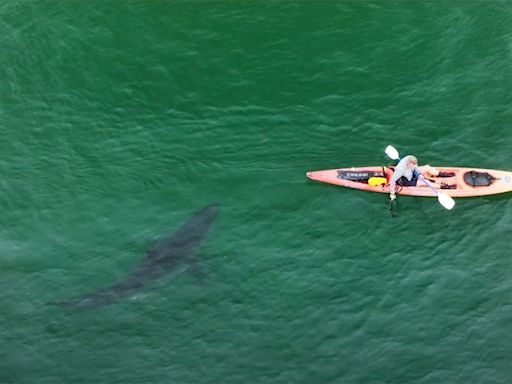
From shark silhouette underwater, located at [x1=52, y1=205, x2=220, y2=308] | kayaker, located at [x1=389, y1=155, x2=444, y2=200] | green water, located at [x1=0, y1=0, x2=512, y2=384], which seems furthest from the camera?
kayaker, located at [x1=389, y1=155, x2=444, y2=200]

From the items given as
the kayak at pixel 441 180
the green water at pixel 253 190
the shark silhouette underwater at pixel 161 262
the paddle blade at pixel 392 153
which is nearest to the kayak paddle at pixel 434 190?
the paddle blade at pixel 392 153

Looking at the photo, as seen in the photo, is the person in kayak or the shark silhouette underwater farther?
the person in kayak

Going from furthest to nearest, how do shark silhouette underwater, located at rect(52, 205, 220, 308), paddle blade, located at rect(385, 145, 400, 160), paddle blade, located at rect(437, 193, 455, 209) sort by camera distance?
1. paddle blade, located at rect(385, 145, 400, 160)
2. paddle blade, located at rect(437, 193, 455, 209)
3. shark silhouette underwater, located at rect(52, 205, 220, 308)

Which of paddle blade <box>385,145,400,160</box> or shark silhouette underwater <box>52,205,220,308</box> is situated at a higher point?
paddle blade <box>385,145,400,160</box>

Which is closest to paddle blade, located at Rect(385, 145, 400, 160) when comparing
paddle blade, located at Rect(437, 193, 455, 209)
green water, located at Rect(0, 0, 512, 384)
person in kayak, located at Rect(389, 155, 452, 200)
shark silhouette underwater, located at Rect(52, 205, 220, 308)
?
person in kayak, located at Rect(389, 155, 452, 200)

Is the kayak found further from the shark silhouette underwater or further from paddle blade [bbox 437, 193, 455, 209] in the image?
the shark silhouette underwater
